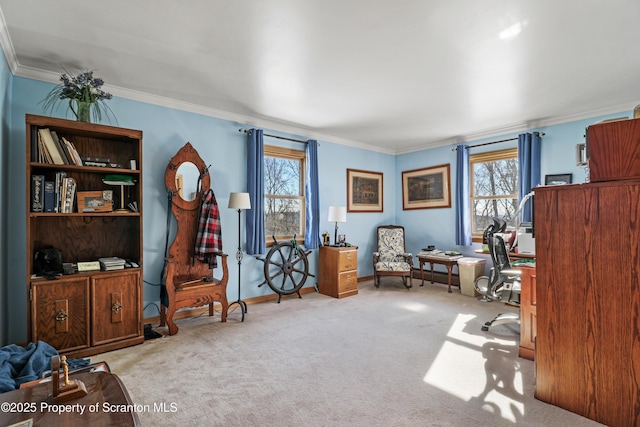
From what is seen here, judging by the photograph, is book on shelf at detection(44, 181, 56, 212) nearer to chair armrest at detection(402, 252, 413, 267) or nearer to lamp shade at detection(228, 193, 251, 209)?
lamp shade at detection(228, 193, 251, 209)

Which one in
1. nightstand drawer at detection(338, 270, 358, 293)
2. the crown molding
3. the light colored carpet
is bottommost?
the light colored carpet

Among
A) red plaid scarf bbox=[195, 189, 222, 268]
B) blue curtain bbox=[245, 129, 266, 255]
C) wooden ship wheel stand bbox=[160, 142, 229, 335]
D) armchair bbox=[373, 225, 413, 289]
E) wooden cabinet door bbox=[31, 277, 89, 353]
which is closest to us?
wooden cabinet door bbox=[31, 277, 89, 353]

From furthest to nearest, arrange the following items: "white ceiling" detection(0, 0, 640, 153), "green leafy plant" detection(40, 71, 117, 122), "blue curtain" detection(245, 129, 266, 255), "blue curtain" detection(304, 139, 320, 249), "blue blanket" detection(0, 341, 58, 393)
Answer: "blue curtain" detection(304, 139, 320, 249)
"blue curtain" detection(245, 129, 266, 255)
"green leafy plant" detection(40, 71, 117, 122)
"white ceiling" detection(0, 0, 640, 153)
"blue blanket" detection(0, 341, 58, 393)

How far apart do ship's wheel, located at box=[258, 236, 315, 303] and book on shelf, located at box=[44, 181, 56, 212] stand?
96.0 inches

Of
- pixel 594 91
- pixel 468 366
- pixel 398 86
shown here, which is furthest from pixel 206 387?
pixel 594 91

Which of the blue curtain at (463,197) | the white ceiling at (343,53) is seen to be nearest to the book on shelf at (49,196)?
the white ceiling at (343,53)

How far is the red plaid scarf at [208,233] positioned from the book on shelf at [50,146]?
4.53 ft

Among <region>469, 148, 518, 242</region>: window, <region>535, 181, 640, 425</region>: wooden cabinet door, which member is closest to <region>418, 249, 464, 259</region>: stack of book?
<region>469, 148, 518, 242</region>: window

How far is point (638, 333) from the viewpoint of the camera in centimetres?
171

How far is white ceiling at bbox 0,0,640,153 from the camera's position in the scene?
6.89 feet

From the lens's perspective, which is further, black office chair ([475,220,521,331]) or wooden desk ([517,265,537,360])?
black office chair ([475,220,521,331])

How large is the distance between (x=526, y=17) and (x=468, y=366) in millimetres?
2667

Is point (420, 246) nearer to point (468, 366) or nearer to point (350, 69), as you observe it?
point (468, 366)

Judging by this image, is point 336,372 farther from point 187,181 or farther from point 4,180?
point 4,180
